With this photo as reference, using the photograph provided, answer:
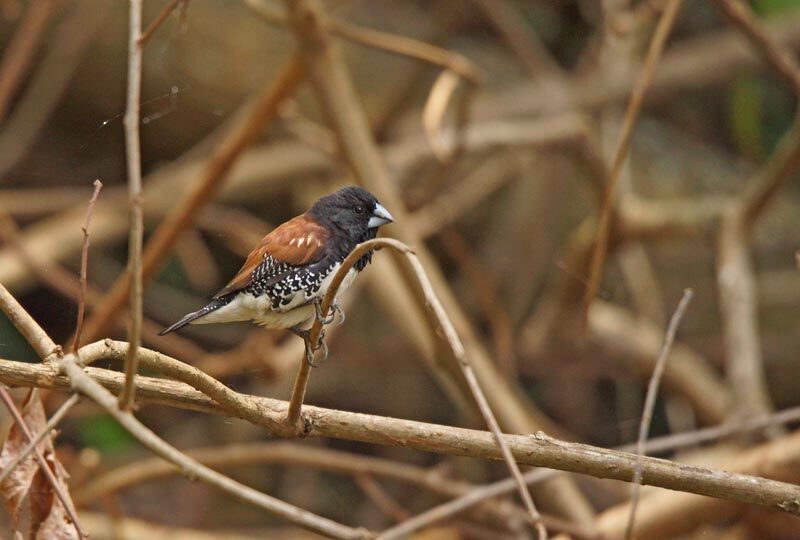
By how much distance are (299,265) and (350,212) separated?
10cm

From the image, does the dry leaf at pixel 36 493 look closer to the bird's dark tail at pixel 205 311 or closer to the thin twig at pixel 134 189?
the bird's dark tail at pixel 205 311

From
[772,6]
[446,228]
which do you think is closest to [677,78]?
[772,6]

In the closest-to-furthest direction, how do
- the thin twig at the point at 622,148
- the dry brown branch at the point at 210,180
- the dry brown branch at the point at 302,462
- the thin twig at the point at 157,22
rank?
the thin twig at the point at 157,22 < the thin twig at the point at 622,148 < the dry brown branch at the point at 210,180 < the dry brown branch at the point at 302,462

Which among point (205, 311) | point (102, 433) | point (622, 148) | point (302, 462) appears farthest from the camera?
point (102, 433)

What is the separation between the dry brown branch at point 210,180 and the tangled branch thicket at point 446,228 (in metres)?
0.01

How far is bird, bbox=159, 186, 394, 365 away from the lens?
127 cm

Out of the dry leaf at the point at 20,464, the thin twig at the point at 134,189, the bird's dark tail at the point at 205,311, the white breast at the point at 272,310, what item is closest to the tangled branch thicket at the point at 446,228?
the dry leaf at the point at 20,464

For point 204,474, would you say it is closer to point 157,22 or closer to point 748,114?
point 157,22

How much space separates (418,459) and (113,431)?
5.36ft

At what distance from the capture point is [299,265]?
135 cm

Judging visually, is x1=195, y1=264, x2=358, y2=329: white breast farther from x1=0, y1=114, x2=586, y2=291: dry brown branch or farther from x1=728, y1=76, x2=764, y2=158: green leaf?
x1=728, y1=76, x2=764, y2=158: green leaf

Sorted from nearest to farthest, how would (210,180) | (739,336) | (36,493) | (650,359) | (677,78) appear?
1. (36,493)
2. (210,180)
3. (739,336)
4. (650,359)
5. (677,78)

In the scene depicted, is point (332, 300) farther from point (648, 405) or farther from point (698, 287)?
point (698, 287)

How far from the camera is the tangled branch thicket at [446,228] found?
323cm
